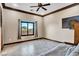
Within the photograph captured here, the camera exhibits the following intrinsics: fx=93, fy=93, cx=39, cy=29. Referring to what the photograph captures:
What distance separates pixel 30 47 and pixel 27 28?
306 mm

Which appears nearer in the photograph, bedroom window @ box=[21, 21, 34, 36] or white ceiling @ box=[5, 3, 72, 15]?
white ceiling @ box=[5, 3, 72, 15]

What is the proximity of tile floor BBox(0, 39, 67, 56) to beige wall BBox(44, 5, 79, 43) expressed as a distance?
0.40ft

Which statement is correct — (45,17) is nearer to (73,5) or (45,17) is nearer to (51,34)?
(51,34)

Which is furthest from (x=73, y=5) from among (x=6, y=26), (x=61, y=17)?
(x=6, y=26)

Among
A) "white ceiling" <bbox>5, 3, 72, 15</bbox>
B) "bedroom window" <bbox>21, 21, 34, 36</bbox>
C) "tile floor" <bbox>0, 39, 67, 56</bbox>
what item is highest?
"white ceiling" <bbox>5, 3, 72, 15</bbox>

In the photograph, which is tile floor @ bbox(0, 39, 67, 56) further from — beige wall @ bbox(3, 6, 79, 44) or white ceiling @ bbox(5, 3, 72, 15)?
white ceiling @ bbox(5, 3, 72, 15)

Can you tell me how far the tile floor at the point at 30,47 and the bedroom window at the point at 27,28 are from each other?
149 millimetres

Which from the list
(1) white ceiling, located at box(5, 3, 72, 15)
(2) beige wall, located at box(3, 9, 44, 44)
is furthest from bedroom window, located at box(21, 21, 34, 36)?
(1) white ceiling, located at box(5, 3, 72, 15)

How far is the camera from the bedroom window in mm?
1375

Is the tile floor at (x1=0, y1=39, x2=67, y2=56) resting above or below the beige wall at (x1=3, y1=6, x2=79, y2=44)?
below

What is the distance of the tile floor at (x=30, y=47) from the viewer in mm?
1331

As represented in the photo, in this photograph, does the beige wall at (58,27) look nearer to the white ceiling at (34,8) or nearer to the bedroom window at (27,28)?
the white ceiling at (34,8)

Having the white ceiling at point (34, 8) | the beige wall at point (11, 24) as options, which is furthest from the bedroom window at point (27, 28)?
the white ceiling at point (34, 8)

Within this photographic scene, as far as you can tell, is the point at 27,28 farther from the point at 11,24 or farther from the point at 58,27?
the point at 58,27
